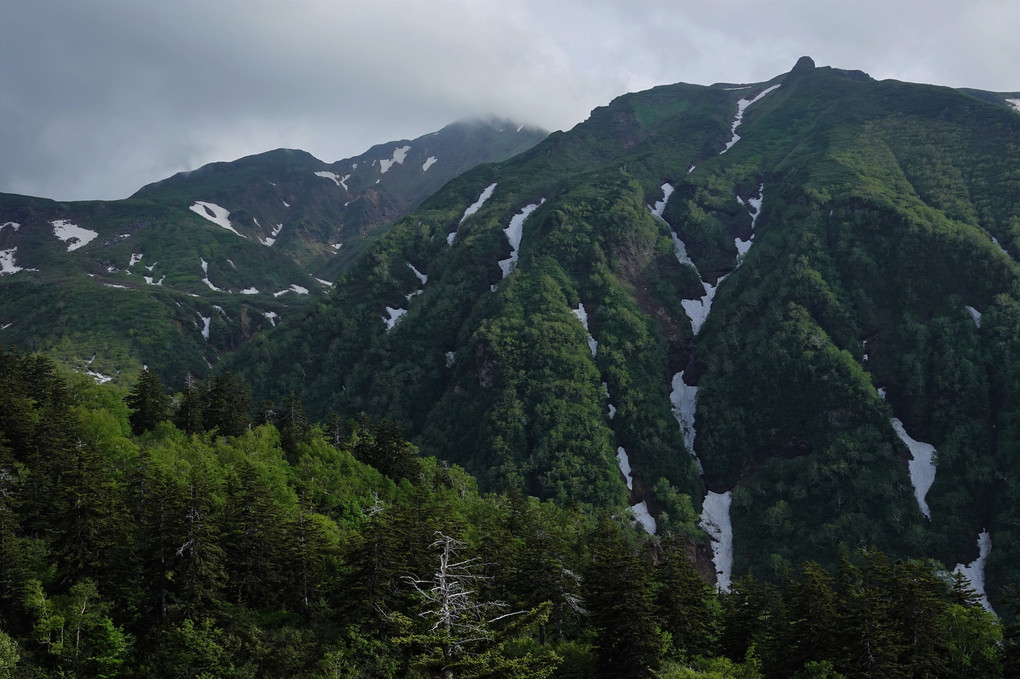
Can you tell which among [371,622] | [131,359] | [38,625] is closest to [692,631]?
[371,622]

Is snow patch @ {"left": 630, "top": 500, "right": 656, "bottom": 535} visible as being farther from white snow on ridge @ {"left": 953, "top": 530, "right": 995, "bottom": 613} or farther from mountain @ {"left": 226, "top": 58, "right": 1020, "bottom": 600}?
white snow on ridge @ {"left": 953, "top": 530, "right": 995, "bottom": 613}

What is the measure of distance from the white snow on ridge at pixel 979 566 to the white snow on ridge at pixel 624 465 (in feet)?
194

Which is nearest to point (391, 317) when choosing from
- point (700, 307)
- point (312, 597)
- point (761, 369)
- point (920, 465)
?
point (700, 307)

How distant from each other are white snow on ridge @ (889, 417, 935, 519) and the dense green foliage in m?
84.0

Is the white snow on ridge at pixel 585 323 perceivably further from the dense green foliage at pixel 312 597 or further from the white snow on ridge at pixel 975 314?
the dense green foliage at pixel 312 597

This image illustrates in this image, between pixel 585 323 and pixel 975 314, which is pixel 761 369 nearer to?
pixel 975 314

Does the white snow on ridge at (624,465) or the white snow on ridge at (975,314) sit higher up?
the white snow on ridge at (975,314)

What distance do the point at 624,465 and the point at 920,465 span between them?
5915cm

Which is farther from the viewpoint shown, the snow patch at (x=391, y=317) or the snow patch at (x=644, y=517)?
the snow patch at (x=391, y=317)

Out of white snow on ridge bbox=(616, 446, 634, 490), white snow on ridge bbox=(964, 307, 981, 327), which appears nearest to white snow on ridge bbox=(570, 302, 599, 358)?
white snow on ridge bbox=(616, 446, 634, 490)

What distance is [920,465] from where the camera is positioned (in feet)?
403

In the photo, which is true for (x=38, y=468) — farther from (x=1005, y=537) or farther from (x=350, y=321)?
(x=350, y=321)

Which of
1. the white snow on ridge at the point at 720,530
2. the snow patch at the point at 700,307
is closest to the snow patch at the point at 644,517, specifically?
the white snow on ridge at the point at 720,530

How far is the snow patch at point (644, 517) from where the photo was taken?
4875 inches
